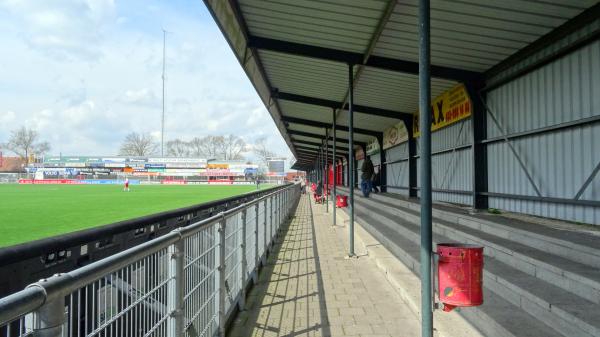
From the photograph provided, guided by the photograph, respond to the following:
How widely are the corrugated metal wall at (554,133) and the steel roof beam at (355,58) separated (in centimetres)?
72

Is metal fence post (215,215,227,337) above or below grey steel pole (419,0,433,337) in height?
below

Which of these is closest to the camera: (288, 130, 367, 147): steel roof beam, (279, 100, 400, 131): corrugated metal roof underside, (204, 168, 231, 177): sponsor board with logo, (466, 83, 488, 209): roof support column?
(466, 83, 488, 209): roof support column

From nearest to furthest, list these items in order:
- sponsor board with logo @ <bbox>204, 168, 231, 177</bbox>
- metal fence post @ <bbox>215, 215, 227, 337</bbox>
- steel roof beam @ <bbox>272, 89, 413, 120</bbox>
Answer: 1. metal fence post @ <bbox>215, 215, 227, 337</bbox>
2. steel roof beam @ <bbox>272, 89, 413, 120</bbox>
3. sponsor board with logo @ <bbox>204, 168, 231, 177</bbox>

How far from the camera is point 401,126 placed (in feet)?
51.5

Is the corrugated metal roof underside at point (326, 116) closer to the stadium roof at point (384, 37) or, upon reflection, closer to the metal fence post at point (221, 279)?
the stadium roof at point (384, 37)

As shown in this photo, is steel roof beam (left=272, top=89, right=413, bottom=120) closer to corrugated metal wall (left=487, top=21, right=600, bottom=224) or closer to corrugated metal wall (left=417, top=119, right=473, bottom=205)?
corrugated metal wall (left=417, top=119, right=473, bottom=205)

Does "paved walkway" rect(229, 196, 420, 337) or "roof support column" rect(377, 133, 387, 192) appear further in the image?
"roof support column" rect(377, 133, 387, 192)

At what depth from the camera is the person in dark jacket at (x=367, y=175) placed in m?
17.9

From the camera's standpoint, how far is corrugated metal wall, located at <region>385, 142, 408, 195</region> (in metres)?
16.2

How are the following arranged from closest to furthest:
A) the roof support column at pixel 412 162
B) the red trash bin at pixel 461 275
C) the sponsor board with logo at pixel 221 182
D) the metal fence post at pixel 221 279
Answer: the red trash bin at pixel 461 275 < the metal fence post at pixel 221 279 < the roof support column at pixel 412 162 < the sponsor board with logo at pixel 221 182

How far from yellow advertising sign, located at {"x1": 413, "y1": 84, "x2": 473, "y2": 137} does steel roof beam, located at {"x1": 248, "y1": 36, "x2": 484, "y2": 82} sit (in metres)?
0.37

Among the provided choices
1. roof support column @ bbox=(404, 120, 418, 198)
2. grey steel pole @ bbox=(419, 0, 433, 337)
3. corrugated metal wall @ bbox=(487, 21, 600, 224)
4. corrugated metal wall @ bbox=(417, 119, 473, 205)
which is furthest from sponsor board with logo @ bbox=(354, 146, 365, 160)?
grey steel pole @ bbox=(419, 0, 433, 337)

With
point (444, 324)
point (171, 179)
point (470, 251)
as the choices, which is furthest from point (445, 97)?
point (171, 179)

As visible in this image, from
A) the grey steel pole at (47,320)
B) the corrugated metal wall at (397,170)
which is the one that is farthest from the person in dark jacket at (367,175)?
the grey steel pole at (47,320)
